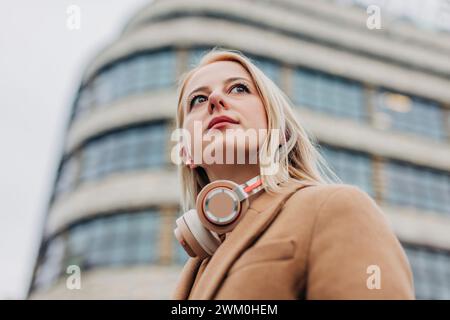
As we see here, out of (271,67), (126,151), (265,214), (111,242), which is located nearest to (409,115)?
(271,67)

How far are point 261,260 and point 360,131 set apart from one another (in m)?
26.9

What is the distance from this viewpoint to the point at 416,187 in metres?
28.1

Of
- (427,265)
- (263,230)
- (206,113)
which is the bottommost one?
(263,230)

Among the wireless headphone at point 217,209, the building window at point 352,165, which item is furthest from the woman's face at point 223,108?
the building window at point 352,165

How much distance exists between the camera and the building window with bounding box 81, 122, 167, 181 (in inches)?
999

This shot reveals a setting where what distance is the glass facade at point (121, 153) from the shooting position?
25391mm

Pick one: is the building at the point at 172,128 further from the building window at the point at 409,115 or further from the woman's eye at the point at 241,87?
the woman's eye at the point at 241,87

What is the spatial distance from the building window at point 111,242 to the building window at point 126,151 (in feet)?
6.74

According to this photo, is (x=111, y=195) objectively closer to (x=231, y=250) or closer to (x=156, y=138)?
(x=156, y=138)

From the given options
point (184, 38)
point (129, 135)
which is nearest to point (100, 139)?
point (129, 135)

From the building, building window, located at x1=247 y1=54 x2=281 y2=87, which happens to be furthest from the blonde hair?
building window, located at x1=247 y1=54 x2=281 y2=87

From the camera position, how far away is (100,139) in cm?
2686
